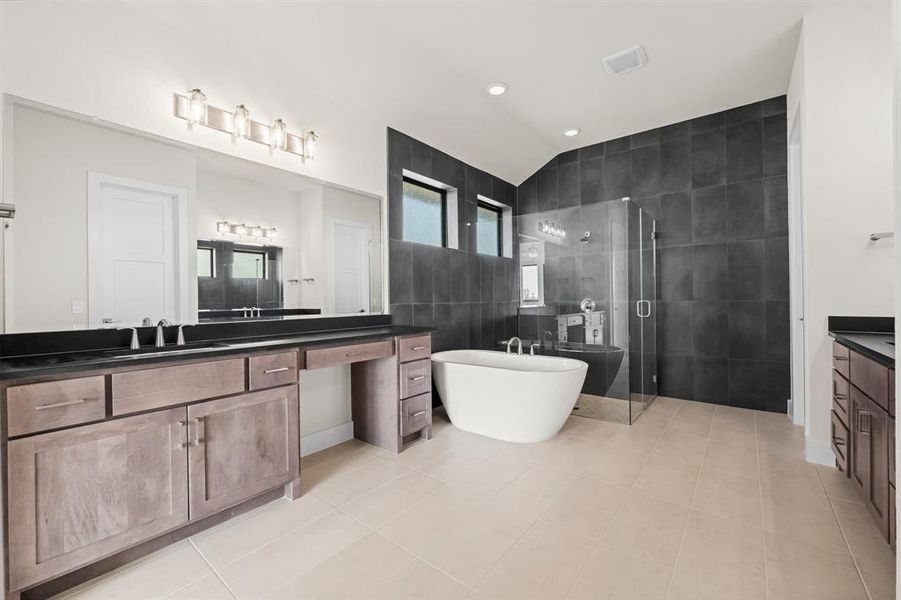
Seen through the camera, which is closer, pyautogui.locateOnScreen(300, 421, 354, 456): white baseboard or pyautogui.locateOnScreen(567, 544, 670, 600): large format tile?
pyautogui.locateOnScreen(567, 544, 670, 600): large format tile

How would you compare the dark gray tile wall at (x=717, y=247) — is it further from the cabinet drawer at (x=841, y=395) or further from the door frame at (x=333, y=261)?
the door frame at (x=333, y=261)

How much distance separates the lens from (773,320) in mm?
3686

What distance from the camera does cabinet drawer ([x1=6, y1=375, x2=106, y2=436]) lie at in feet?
4.54

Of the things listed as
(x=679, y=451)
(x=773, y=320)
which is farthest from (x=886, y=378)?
(x=773, y=320)

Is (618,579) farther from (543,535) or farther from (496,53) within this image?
(496,53)

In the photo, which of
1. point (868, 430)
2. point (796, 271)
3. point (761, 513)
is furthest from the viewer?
point (796, 271)

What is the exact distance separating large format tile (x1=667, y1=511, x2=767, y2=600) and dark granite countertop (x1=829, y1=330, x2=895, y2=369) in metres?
0.92

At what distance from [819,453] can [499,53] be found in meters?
3.40

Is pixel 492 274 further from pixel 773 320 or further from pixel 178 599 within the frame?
pixel 178 599

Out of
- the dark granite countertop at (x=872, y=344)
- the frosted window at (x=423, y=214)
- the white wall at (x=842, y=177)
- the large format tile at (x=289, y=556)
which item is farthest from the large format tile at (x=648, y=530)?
the frosted window at (x=423, y=214)

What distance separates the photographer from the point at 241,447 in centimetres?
199

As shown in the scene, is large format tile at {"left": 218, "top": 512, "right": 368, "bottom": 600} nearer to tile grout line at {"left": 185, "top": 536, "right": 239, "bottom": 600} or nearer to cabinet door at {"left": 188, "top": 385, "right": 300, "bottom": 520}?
tile grout line at {"left": 185, "top": 536, "right": 239, "bottom": 600}

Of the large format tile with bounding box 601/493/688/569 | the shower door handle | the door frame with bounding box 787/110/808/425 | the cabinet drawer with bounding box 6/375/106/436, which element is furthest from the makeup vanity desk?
the door frame with bounding box 787/110/808/425

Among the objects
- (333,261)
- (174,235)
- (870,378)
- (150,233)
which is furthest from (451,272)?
(870,378)
